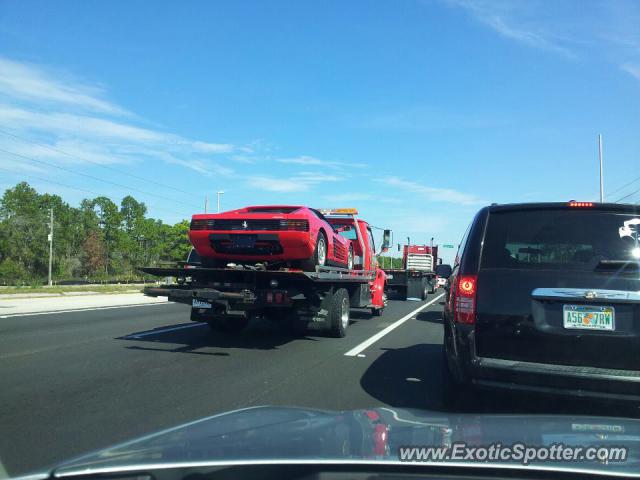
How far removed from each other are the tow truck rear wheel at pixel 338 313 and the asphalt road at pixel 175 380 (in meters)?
0.26

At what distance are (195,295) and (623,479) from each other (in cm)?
747

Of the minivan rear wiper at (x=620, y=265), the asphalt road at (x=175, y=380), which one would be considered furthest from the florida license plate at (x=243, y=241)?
the minivan rear wiper at (x=620, y=265)

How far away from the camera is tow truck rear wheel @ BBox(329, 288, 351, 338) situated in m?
10.5

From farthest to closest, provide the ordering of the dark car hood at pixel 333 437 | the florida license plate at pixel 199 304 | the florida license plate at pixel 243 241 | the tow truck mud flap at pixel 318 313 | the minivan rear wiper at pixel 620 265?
1. the tow truck mud flap at pixel 318 313
2. the florida license plate at pixel 199 304
3. the florida license plate at pixel 243 241
4. the minivan rear wiper at pixel 620 265
5. the dark car hood at pixel 333 437

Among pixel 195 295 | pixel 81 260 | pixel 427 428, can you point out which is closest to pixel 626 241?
pixel 427 428

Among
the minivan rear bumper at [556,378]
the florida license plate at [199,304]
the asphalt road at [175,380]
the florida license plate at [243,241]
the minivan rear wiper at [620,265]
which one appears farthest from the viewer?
the florida license plate at [199,304]

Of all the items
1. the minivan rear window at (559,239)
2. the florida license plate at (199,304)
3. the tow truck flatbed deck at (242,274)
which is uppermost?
the minivan rear window at (559,239)

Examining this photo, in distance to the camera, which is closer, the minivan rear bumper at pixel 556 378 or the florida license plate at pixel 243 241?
the minivan rear bumper at pixel 556 378

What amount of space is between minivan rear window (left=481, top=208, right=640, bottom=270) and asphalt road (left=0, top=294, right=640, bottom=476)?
151 centimetres

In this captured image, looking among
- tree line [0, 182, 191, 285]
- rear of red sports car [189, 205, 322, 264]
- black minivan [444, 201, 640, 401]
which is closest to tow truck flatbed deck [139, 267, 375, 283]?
rear of red sports car [189, 205, 322, 264]

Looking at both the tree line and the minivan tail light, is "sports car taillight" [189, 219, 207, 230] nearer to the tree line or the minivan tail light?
the minivan tail light

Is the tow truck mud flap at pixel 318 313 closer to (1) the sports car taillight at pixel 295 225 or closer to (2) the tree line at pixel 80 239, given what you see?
(1) the sports car taillight at pixel 295 225

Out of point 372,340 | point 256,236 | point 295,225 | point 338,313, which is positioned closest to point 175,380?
point 256,236

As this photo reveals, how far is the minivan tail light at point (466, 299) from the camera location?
4543 mm
